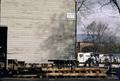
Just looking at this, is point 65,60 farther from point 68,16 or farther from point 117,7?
point 117,7

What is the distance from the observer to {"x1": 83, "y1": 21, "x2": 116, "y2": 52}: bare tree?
104 metres

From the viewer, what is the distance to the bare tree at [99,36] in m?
104

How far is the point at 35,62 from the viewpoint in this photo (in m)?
30.2

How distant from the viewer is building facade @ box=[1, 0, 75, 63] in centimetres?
2997

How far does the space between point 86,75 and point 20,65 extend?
4.70 metres

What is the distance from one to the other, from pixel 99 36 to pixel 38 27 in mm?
80725

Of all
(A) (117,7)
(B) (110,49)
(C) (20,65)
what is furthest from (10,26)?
(B) (110,49)

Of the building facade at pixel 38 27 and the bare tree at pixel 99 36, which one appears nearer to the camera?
the building facade at pixel 38 27

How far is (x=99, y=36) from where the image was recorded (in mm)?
110062

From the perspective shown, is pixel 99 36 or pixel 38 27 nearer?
pixel 38 27

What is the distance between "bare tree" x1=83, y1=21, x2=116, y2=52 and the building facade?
71.5 metres

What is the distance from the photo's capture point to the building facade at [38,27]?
1180 inches

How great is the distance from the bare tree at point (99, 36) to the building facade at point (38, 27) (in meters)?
71.5

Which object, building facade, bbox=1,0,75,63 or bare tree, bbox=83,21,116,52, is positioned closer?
building facade, bbox=1,0,75,63
